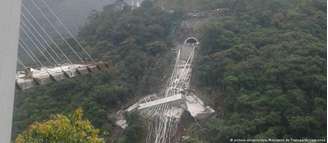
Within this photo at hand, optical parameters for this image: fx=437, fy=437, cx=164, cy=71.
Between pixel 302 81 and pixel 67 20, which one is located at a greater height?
pixel 67 20

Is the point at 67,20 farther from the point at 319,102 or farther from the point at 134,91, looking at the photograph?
the point at 319,102

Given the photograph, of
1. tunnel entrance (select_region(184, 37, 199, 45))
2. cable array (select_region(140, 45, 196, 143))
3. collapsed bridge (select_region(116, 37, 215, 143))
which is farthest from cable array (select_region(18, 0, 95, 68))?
tunnel entrance (select_region(184, 37, 199, 45))

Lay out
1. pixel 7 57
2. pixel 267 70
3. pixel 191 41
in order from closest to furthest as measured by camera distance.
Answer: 1. pixel 7 57
2. pixel 267 70
3. pixel 191 41

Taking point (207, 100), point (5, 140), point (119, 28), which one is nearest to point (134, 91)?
point (207, 100)

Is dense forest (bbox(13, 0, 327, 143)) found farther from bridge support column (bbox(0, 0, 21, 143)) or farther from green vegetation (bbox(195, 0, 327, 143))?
bridge support column (bbox(0, 0, 21, 143))

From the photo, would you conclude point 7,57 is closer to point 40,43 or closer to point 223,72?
point 40,43

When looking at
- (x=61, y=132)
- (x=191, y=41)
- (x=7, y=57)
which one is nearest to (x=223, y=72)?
(x=191, y=41)
